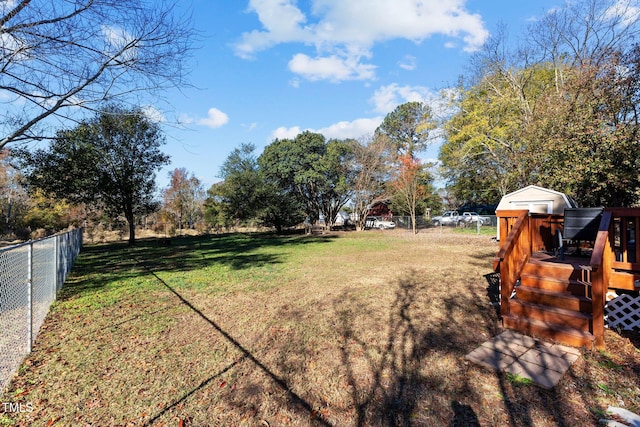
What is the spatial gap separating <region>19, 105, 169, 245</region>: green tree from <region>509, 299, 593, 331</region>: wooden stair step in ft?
42.5

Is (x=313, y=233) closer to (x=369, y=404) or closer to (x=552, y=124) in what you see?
(x=552, y=124)

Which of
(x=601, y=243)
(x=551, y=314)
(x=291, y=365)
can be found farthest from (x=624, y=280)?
(x=291, y=365)

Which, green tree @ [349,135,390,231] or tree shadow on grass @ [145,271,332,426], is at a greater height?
green tree @ [349,135,390,231]

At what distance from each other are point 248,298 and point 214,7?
4688mm

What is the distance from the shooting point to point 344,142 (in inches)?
933

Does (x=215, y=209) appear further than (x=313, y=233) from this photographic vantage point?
Yes

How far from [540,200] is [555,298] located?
1034 centimetres

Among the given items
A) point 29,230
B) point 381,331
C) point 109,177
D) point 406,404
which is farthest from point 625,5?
point 29,230

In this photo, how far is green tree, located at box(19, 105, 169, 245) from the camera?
11938 mm

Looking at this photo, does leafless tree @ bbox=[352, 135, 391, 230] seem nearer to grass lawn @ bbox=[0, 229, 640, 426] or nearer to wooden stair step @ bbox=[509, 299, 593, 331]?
grass lawn @ bbox=[0, 229, 640, 426]

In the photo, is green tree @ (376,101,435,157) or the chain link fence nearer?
the chain link fence

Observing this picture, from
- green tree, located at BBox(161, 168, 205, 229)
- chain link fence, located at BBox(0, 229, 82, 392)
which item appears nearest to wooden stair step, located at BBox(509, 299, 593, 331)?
chain link fence, located at BBox(0, 229, 82, 392)

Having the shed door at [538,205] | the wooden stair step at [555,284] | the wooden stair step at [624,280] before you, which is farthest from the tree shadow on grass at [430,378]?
the shed door at [538,205]

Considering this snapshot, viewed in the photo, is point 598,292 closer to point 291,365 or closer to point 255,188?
point 291,365
